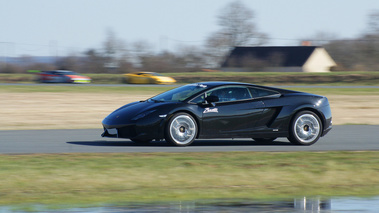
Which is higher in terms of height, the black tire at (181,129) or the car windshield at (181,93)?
the car windshield at (181,93)

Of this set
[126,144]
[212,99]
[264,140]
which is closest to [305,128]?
[264,140]

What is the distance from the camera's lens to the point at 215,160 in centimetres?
975

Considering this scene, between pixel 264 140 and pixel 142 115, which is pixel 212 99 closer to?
pixel 142 115

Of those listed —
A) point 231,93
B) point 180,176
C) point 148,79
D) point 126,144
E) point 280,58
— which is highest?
point 280,58

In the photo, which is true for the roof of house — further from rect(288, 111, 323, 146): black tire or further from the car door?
the car door

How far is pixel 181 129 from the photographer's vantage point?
11617 millimetres

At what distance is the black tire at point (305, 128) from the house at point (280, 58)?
6654 centimetres

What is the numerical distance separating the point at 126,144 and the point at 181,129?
3.97 ft

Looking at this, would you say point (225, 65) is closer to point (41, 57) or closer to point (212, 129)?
point (41, 57)

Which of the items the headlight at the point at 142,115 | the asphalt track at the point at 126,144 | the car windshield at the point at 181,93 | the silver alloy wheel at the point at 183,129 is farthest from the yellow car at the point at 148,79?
the headlight at the point at 142,115

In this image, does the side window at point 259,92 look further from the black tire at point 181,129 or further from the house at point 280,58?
the house at point 280,58

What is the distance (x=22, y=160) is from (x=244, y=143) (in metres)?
4.70

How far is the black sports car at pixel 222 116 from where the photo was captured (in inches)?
452

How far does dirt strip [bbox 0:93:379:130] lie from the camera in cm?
1800
